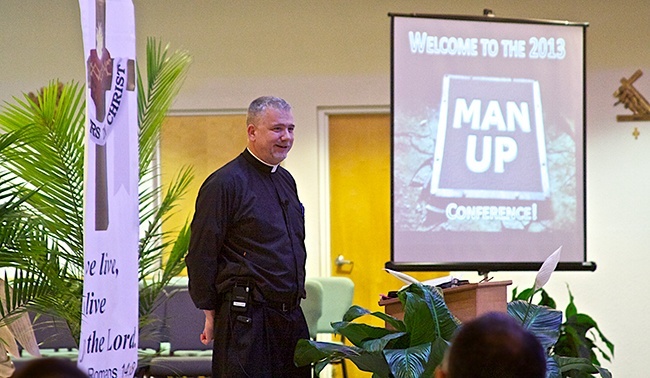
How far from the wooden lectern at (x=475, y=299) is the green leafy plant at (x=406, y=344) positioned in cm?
16

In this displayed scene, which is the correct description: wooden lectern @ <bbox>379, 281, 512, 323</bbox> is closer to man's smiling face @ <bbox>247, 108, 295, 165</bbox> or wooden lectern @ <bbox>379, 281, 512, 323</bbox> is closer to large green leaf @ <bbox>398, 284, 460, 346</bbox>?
large green leaf @ <bbox>398, 284, 460, 346</bbox>

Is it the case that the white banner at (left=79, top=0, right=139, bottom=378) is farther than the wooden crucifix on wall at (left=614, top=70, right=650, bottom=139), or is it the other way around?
the wooden crucifix on wall at (left=614, top=70, right=650, bottom=139)

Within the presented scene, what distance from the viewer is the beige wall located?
6676mm

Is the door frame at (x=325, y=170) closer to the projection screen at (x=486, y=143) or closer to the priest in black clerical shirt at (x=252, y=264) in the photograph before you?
the projection screen at (x=486, y=143)

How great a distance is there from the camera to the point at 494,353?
1.46 m

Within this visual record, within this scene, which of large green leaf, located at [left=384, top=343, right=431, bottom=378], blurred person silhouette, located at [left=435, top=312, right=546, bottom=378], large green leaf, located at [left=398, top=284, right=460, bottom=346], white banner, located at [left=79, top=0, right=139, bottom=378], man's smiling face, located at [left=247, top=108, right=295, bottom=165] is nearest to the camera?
blurred person silhouette, located at [left=435, top=312, right=546, bottom=378]

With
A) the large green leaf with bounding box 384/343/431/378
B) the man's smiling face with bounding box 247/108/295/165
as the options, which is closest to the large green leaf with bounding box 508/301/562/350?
the large green leaf with bounding box 384/343/431/378

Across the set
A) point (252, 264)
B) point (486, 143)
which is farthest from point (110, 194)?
point (486, 143)

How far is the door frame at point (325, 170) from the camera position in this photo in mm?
6820

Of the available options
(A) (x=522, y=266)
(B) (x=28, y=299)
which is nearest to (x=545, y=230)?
(A) (x=522, y=266)

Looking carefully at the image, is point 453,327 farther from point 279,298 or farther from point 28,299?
point 28,299

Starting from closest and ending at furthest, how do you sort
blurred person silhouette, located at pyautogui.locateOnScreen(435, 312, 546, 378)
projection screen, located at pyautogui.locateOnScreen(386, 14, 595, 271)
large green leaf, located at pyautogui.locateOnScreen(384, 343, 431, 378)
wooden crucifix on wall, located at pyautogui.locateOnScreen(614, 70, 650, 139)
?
blurred person silhouette, located at pyautogui.locateOnScreen(435, 312, 546, 378), large green leaf, located at pyautogui.locateOnScreen(384, 343, 431, 378), projection screen, located at pyautogui.locateOnScreen(386, 14, 595, 271), wooden crucifix on wall, located at pyautogui.locateOnScreen(614, 70, 650, 139)

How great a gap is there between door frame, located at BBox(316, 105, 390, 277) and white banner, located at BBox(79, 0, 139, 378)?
13.2 feet

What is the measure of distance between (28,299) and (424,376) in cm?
144
